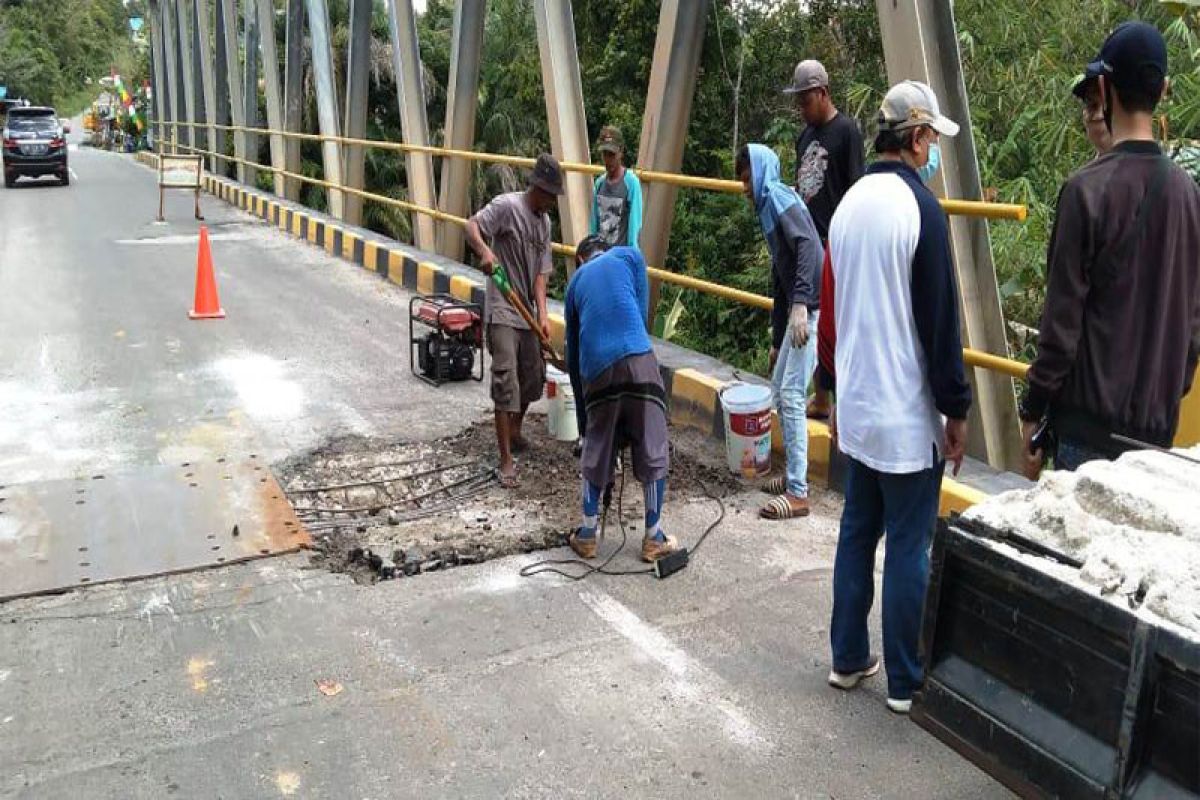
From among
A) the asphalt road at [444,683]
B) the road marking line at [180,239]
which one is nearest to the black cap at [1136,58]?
the asphalt road at [444,683]

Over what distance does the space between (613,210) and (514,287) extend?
129 cm

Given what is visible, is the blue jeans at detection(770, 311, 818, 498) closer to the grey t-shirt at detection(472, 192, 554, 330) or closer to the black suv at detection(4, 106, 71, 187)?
the grey t-shirt at detection(472, 192, 554, 330)

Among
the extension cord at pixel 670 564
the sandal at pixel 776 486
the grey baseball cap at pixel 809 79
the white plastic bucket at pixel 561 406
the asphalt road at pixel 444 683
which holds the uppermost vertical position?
the grey baseball cap at pixel 809 79

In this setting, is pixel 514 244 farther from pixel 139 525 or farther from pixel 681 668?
pixel 681 668

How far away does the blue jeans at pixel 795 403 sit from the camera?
5086 mm

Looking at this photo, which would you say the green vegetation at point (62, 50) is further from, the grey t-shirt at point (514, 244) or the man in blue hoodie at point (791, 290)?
the man in blue hoodie at point (791, 290)

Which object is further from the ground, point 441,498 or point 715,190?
point 715,190

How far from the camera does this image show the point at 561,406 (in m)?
6.25

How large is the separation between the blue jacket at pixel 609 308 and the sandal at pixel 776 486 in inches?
48.9

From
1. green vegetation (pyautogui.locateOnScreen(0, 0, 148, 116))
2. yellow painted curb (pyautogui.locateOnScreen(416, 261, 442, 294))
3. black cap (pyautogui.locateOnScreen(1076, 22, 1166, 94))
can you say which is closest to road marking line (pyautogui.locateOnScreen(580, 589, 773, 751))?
black cap (pyautogui.locateOnScreen(1076, 22, 1166, 94))

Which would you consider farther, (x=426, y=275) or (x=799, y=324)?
(x=426, y=275)

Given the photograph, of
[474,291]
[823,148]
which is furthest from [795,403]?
[474,291]

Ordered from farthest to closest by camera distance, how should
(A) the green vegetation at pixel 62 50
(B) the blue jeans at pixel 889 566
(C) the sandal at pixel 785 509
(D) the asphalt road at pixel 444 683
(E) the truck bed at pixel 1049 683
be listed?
1. (A) the green vegetation at pixel 62 50
2. (C) the sandal at pixel 785 509
3. (B) the blue jeans at pixel 889 566
4. (D) the asphalt road at pixel 444 683
5. (E) the truck bed at pixel 1049 683

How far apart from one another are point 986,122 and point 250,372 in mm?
6952
